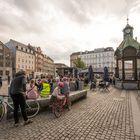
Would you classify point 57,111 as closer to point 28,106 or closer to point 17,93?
point 28,106

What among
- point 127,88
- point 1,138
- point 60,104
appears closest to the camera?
point 1,138

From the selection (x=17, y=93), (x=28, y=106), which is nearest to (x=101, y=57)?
(x=28, y=106)

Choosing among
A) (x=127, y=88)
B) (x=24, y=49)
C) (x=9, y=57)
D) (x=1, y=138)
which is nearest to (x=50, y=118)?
(x=1, y=138)

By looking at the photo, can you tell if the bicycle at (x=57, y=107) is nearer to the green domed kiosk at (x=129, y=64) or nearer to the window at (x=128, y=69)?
the green domed kiosk at (x=129, y=64)

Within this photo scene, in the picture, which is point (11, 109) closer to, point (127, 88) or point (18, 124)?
point (18, 124)

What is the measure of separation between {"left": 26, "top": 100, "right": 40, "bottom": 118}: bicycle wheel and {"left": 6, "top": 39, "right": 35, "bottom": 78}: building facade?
56388mm

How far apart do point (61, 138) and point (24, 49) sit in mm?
66033

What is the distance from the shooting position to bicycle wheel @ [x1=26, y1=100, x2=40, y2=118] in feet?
21.2

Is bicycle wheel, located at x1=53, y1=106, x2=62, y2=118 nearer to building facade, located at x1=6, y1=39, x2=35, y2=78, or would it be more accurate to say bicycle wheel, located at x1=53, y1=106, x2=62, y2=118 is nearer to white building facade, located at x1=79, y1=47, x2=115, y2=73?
building facade, located at x1=6, y1=39, x2=35, y2=78

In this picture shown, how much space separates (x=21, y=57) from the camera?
64312 millimetres

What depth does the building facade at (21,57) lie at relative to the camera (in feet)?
200

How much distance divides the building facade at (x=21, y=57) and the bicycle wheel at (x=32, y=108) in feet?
185

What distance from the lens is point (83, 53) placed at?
117000 millimetres

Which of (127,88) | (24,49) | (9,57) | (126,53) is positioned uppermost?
(24,49)
